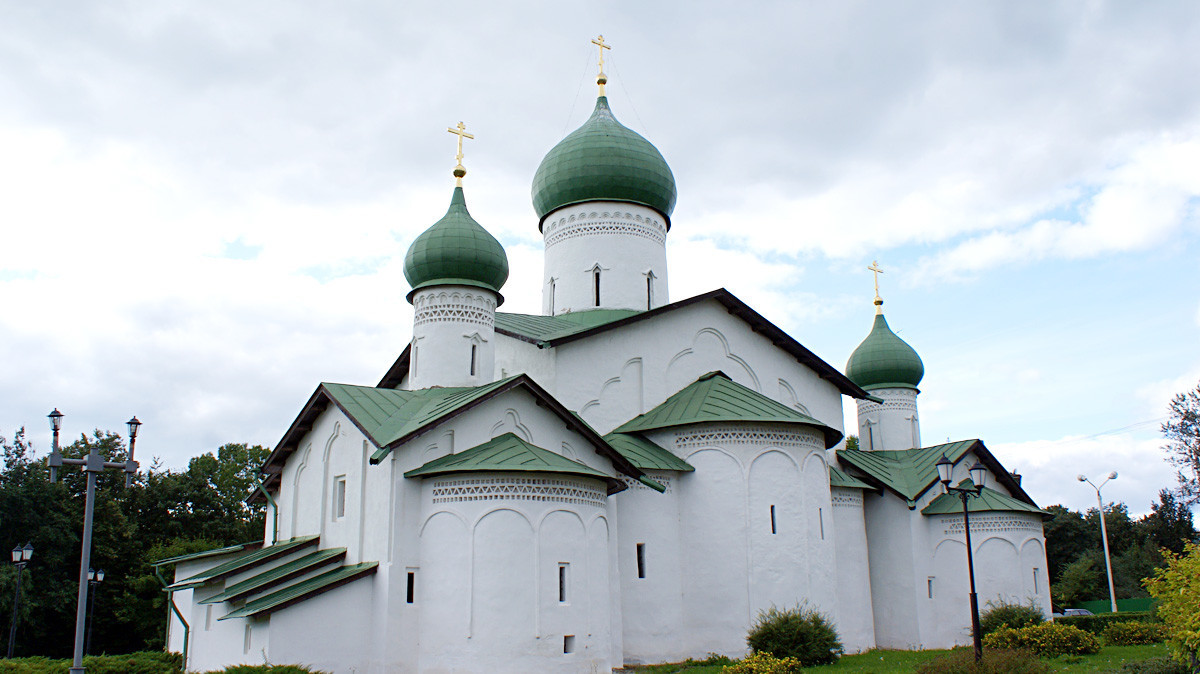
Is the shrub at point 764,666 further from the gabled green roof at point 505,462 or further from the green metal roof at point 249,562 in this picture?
the green metal roof at point 249,562

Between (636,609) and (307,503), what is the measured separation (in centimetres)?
609

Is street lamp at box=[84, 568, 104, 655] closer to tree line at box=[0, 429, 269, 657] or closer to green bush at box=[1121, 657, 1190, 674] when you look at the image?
tree line at box=[0, 429, 269, 657]

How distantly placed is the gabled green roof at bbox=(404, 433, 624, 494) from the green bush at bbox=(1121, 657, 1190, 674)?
7317 millimetres

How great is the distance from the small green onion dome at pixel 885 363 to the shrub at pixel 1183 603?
45.1ft

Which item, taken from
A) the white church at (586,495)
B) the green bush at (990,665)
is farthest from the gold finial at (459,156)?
the green bush at (990,665)

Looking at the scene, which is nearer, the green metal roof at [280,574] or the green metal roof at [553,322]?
the green metal roof at [280,574]

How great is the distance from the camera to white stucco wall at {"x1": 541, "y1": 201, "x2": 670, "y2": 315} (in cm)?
2070

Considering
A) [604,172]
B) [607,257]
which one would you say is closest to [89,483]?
[607,257]

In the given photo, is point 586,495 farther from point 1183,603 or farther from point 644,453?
point 1183,603

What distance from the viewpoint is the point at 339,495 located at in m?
14.9

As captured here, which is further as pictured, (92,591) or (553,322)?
(92,591)

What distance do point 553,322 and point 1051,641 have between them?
11.1 meters

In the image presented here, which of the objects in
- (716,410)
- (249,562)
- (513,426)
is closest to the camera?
(249,562)

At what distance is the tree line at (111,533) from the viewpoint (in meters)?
25.7
